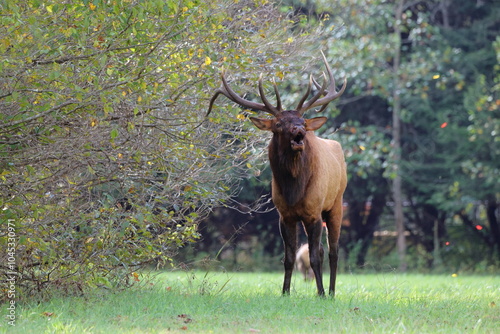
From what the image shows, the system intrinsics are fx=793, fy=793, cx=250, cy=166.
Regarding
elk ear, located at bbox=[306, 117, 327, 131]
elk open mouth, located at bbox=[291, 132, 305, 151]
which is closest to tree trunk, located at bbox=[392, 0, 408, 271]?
elk ear, located at bbox=[306, 117, 327, 131]

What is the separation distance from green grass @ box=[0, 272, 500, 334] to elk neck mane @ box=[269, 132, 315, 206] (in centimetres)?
121

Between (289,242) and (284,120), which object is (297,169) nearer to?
(284,120)

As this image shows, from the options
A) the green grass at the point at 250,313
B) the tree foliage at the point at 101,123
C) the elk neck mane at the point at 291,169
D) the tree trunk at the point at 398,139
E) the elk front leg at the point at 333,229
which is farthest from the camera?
the tree trunk at the point at 398,139

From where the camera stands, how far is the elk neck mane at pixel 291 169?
356 inches

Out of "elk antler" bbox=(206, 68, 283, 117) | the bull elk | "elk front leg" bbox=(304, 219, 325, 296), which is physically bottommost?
"elk front leg" bbox=(304, 219, 325, 296)

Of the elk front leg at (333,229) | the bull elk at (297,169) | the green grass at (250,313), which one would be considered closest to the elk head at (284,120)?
the bull elk at (297,169)

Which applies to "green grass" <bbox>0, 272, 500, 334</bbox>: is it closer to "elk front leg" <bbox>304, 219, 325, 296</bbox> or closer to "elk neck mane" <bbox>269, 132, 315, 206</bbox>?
"elk front leg" <bbox>304, 219, 325, 296</bbox>

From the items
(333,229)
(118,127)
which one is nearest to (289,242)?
(333,229)

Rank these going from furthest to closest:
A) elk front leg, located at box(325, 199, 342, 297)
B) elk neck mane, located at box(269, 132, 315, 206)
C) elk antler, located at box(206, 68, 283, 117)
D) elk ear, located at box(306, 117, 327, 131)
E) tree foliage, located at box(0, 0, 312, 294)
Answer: elk front leg, located at box(325, 199, 342, 297) → elk ear, located at box(306, 117, 327, 131) → elk neck mane, located at box(269, 132, 315, 206) → elk antler, located at box(206, 68, 283, 117) → tree foliage, located at box(0, 0, 312, 294)

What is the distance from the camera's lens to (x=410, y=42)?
21.3 meters

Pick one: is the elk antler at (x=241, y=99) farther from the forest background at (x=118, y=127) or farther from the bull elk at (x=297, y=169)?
the forest background at (x=118, y=127)

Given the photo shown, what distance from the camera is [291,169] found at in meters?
9.08

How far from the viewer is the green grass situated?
6.81 metres

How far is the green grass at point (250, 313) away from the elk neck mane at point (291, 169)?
121 centimetres
